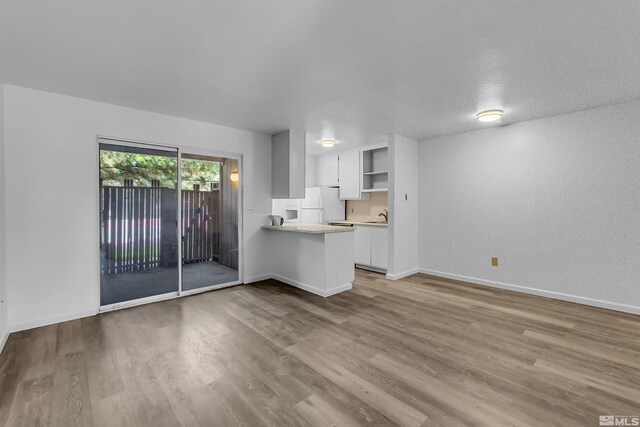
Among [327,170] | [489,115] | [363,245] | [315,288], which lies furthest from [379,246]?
[489,115]

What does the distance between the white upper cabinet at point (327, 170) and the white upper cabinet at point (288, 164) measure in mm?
1740

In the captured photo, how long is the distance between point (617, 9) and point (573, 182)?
256cm

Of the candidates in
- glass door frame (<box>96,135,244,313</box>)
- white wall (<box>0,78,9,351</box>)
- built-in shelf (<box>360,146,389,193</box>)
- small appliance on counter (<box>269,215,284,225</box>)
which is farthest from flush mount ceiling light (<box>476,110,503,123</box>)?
white wall (<box>0,78,9,351</box>)

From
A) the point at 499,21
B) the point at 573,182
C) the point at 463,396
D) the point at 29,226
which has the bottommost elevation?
the point at 463,396

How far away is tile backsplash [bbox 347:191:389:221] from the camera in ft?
19.3

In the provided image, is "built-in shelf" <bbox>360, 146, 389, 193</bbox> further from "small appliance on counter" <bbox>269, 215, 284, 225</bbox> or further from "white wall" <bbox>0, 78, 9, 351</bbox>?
"white wall" <bbox>0, 78, 9, 351</bbox>

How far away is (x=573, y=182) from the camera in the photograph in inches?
141

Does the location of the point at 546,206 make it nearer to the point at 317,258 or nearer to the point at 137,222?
the point at 317,258

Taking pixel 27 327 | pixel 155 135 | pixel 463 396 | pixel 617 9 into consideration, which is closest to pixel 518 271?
pixel 463 396

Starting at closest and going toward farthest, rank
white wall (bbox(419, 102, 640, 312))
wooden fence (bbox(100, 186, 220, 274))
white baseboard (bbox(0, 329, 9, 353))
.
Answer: white baseboard (bbox(0, 329, 9, 353)) < white wall (bbox(419, 102, 640, 312)) < wooden fence (bbox(100, 186, 220, 274))

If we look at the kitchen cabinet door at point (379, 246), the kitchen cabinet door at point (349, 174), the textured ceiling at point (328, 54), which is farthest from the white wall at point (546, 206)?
the kitchen cabinet door at point (349, 174)

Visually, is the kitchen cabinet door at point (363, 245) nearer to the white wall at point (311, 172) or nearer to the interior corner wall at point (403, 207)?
the interior corner wall at point (403, 207)

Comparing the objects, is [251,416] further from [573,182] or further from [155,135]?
[573,182]

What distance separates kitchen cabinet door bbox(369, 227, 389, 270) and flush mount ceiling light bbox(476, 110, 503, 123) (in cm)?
224
